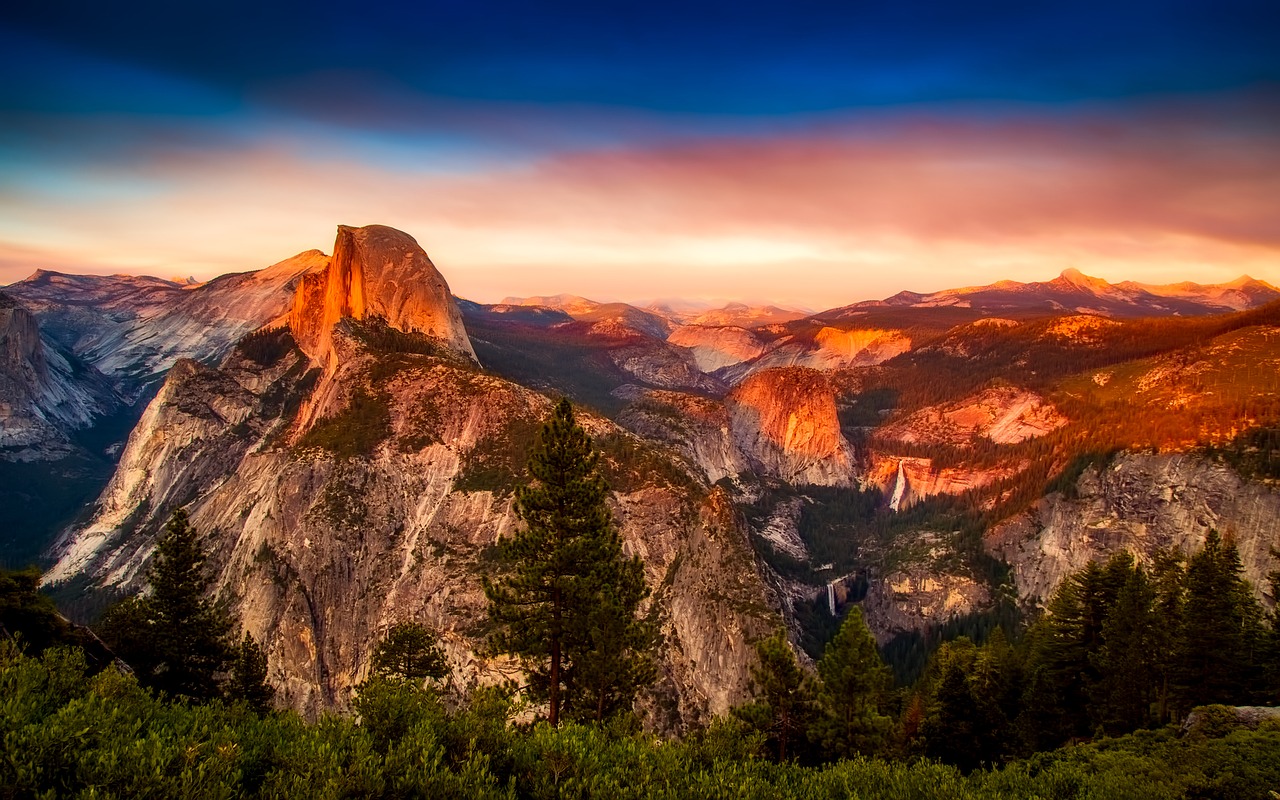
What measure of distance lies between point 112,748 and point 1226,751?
35.0 metres

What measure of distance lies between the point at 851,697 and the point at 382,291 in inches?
5673

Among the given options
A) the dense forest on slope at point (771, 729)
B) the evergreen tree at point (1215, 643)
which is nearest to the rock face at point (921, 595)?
the dense forest on slope at point (771, 729)

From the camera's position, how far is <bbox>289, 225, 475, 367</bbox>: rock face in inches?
5866

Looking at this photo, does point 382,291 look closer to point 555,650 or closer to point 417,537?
point 417,537

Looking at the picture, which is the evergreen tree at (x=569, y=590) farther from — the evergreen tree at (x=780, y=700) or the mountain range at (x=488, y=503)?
the mountain range at (x=488, y=503)

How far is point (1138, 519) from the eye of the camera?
12138cm

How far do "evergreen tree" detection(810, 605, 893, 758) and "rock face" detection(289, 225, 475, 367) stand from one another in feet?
420

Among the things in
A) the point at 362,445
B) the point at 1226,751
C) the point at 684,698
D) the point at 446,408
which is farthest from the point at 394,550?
the point at 1226,751

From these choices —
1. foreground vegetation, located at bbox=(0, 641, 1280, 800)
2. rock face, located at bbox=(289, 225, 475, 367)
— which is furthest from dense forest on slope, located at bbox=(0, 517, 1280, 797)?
rock face, located at bbox=(289, 225, 475, 367)

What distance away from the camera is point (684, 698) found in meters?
76.1

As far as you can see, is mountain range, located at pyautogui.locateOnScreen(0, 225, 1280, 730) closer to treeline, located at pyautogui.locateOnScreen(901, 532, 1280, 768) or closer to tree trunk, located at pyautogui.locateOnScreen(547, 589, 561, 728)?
tree trunk, located at pyautogui.locateOnScreen(547, 589, 561, 728)

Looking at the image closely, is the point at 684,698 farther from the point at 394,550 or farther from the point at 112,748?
the point at 112,748

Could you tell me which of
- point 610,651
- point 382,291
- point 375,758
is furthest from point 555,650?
point 382,291

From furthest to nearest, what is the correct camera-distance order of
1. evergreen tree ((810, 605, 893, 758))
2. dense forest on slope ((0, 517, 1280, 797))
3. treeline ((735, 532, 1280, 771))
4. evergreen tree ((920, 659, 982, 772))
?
evergreen tree ((920, 659, 982, 772)) < treeline ((735, 532, 1280, 771)) < evergreen tree ((810, 605, 893, 758)) < dense forest on slope ((0, 517, 1280, 797))
